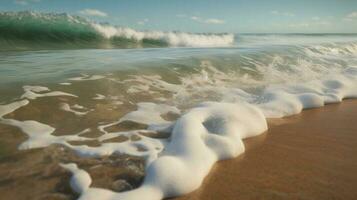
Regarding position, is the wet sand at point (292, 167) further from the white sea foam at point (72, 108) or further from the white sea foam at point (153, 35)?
the white sea foam at point (153, 35)

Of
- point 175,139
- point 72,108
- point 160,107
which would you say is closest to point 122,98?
point 160,107

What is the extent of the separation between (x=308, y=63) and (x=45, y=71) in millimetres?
5274

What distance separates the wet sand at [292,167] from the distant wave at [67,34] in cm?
976

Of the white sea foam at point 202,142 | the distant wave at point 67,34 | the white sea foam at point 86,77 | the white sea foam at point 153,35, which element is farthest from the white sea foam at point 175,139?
the white sea foam at point 153,35

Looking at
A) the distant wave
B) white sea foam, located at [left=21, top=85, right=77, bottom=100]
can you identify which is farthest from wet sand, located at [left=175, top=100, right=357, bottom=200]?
the distant wave

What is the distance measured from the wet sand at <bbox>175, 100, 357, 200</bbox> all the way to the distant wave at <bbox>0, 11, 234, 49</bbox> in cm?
976

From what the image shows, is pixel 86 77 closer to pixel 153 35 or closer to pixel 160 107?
pixel 160 107

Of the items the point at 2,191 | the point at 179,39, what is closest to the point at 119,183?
the point at 2,191

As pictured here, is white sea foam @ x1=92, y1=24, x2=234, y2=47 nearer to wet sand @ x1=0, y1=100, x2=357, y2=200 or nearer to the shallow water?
the shallow water

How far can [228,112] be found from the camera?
2.70 m

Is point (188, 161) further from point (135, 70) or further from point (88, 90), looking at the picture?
point (135, 70)

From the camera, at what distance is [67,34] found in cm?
1263

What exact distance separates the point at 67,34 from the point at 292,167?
1213 centimetres

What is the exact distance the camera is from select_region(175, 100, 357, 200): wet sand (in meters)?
1.70
